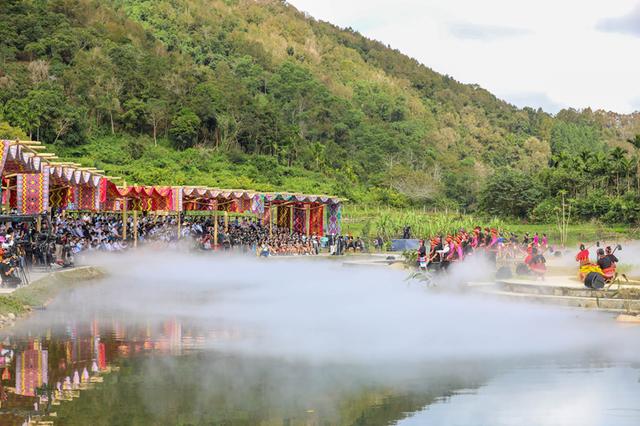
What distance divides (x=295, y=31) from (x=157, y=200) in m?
109

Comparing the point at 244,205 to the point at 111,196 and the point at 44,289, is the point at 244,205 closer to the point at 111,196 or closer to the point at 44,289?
the point at 111,196

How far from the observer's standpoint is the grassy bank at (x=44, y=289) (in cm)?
1586

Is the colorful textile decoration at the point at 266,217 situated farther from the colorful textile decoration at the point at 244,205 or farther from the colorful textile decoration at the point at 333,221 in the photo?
the colorful textile decoration at the point at 333,221

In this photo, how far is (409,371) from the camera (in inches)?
452

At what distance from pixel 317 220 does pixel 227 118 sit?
3353 cm

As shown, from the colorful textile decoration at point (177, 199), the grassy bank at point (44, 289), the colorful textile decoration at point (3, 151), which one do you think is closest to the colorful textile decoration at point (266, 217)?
the colorful textile decoration at point (177, 199)

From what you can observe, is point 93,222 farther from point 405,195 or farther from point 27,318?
point 405,195

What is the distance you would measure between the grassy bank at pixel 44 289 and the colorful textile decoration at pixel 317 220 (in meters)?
17.4

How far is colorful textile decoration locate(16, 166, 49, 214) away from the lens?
917 inches

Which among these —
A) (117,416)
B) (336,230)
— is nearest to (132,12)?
(336,230)

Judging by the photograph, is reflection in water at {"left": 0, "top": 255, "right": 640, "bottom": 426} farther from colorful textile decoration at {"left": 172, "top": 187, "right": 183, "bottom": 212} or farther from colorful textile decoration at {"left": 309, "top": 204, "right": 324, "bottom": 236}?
colorful textile decoration at {"left": 309, "top": 204, "right": 324, "bottom": 236}

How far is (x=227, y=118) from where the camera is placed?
7394 centimetres

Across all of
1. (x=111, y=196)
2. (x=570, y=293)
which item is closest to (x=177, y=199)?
(x=111, y=196)

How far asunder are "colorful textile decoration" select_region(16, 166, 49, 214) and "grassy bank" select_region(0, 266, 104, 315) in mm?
1806
